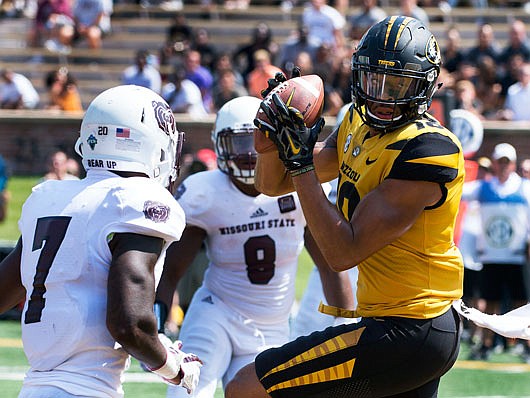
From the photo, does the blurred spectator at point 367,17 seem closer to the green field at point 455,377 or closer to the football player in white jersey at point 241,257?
the green field at point 455,377

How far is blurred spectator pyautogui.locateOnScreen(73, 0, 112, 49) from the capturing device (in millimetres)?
16500

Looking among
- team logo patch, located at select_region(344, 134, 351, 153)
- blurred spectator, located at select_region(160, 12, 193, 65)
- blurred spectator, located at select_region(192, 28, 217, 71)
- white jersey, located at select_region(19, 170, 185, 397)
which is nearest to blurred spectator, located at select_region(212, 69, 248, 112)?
blurred spectator, located at select_region(192, 28, 217, 71)

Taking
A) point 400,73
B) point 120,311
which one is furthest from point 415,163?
point 120,311

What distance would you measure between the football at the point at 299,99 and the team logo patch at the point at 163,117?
488 mm

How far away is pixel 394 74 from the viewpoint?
3.78 meters

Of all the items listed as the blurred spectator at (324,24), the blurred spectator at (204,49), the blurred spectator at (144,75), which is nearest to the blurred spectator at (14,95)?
the blurred spectator at (144,75)

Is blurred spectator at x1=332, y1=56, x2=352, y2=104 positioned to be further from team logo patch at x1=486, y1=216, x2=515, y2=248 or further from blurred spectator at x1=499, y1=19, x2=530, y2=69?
team logo patch at x1=486, y1=216, x2=515, y2=248

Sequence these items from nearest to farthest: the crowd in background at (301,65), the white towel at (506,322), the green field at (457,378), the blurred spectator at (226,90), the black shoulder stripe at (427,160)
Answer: the black shoulder stripe at (427,160)
the white towel at (506,322)
the green field at (457,378)
the blurred spectator at (226,90)
the crowd in background at (301,65)

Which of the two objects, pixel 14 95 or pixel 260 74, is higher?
pixel 260 74

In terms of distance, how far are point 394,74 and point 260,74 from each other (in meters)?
9.27

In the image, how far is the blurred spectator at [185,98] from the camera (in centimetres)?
1317

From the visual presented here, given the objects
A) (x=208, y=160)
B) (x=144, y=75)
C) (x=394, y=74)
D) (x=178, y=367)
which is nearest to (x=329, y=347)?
(x=178, y=367)

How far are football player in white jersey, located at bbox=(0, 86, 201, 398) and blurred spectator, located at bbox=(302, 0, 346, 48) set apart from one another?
10.9 meters

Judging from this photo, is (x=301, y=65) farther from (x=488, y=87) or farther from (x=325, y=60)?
(x=488, y=87)
